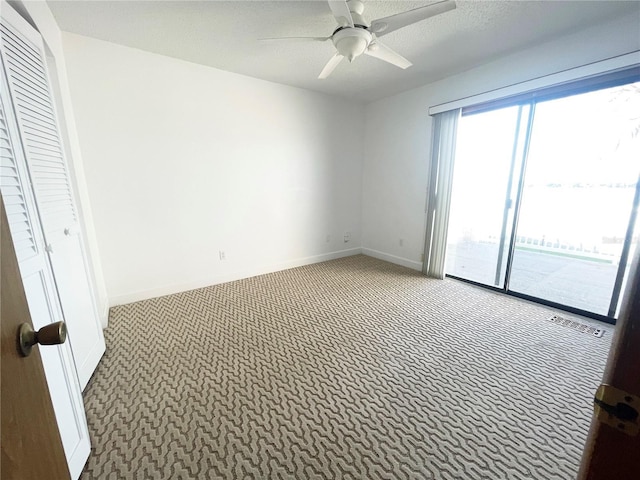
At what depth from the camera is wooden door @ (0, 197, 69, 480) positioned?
47 centimetres

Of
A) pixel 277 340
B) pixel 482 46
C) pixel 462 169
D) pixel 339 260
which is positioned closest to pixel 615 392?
pixel 277 340

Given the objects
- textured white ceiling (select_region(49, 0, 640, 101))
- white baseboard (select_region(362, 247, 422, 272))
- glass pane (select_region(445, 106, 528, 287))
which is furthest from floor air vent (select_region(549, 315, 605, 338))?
textured white ceiling (select_region(49, 0, 640, 101))

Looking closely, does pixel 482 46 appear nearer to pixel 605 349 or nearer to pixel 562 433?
pixel 605 349

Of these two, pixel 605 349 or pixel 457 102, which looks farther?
pixel 457 102

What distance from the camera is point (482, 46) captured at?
8.11ft

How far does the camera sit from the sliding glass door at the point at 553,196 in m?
2.32

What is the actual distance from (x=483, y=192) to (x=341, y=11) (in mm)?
2588

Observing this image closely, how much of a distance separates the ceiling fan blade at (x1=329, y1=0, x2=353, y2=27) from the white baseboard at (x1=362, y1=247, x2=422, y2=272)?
3001mm

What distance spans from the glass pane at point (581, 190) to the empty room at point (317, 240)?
21mm

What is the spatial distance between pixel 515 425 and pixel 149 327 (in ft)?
8.82

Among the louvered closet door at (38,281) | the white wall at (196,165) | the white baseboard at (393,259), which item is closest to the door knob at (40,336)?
the louvered closet door at (38,281)

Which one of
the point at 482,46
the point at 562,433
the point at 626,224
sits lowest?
the point at 562,433

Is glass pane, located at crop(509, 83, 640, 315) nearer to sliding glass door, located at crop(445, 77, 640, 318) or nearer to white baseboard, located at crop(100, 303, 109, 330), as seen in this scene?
sliding glass door, located at crop(445, 77, 640, 318)

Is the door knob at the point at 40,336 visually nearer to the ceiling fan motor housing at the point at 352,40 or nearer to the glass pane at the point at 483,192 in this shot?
the ceiling fan motor housing at the point at 352,40
